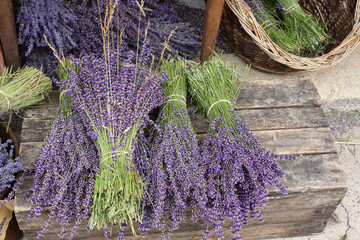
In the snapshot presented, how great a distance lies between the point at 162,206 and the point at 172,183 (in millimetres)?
Answer: 98

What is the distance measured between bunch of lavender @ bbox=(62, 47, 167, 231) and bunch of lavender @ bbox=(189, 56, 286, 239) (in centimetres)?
29

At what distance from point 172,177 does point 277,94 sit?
92 cm

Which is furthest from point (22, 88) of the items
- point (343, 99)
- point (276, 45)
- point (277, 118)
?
point (343, 99)

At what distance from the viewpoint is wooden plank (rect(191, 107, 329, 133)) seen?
1910 millimetres

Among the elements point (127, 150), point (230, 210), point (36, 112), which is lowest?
point (230, 210)

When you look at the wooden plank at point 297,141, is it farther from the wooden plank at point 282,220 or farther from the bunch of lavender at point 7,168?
the bunch of lavender at point 7,168

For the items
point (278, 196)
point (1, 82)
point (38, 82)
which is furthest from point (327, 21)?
point (1, 82)

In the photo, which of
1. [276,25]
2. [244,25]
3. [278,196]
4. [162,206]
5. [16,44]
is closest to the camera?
[162,206]

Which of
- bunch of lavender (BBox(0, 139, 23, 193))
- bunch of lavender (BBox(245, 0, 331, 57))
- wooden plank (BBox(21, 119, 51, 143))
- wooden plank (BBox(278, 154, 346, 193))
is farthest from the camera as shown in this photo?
bunch of lavender (BBox(245, 0, 331, 57))

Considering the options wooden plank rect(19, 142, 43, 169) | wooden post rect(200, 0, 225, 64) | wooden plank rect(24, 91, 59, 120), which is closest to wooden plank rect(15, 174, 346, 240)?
wooden plank rect(19, 142, 43, 169)

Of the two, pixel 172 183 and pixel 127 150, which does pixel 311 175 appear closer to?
pixel 172 183

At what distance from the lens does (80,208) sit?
1.43 meters

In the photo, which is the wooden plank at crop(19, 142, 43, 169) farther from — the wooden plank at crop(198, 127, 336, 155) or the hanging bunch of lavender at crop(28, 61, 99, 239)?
the wooden plank at crop(198, 127, 336, 155)

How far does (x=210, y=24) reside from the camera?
2059 mm
